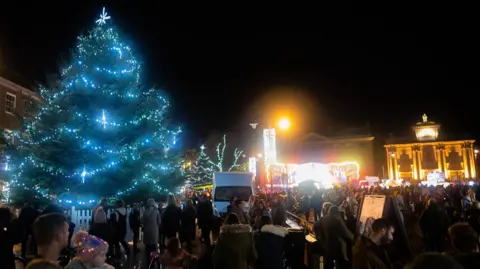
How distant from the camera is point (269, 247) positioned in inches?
281

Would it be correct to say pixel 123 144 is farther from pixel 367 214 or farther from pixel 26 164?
pixel 367 214

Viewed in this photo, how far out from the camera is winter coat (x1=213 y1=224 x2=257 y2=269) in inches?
237

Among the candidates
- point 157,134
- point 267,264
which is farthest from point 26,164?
point 267,264

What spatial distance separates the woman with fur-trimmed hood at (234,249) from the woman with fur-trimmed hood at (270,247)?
0.83m

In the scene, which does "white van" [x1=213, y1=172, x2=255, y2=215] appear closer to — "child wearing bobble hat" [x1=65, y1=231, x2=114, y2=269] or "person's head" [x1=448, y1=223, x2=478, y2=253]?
"child wearing bobble hat" [x1=65, y1=231, x2=114, y2=269]

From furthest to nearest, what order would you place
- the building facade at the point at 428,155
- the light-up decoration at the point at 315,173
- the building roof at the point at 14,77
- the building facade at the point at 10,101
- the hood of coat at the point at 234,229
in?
the building facade at the point at 428,155 → the light-up decoration at the point at 315,173 → the building roof at the point at 14,77 → the building facade at the point at 10,101 → the hood of coat at the point at 234,229

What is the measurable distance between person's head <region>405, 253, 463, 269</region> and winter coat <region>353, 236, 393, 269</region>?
251 centimetres

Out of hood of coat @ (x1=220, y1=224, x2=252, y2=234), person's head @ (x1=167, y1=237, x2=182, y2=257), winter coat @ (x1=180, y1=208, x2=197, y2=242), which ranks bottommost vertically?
winter coat @ (x1=180, y1=208, x2=197, y2=242)

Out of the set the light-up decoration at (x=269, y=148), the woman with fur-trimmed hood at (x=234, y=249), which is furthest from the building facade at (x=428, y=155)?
the woman with fur-trimmed hood at (x=234, y=249)

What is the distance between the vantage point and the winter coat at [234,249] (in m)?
6.03

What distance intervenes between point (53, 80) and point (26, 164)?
460cm

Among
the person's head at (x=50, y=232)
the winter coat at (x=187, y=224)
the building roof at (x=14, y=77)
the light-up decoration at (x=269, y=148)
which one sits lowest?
the winter coat at (x=187, y=224)

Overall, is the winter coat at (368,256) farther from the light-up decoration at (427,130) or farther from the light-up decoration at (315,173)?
the light-up decoration at (427,130)

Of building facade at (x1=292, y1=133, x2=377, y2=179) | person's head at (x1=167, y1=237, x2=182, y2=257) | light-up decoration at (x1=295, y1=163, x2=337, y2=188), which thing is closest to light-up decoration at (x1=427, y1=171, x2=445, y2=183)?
light-up decoration at (x1=295, y1=163, x2=337, y2=188)
